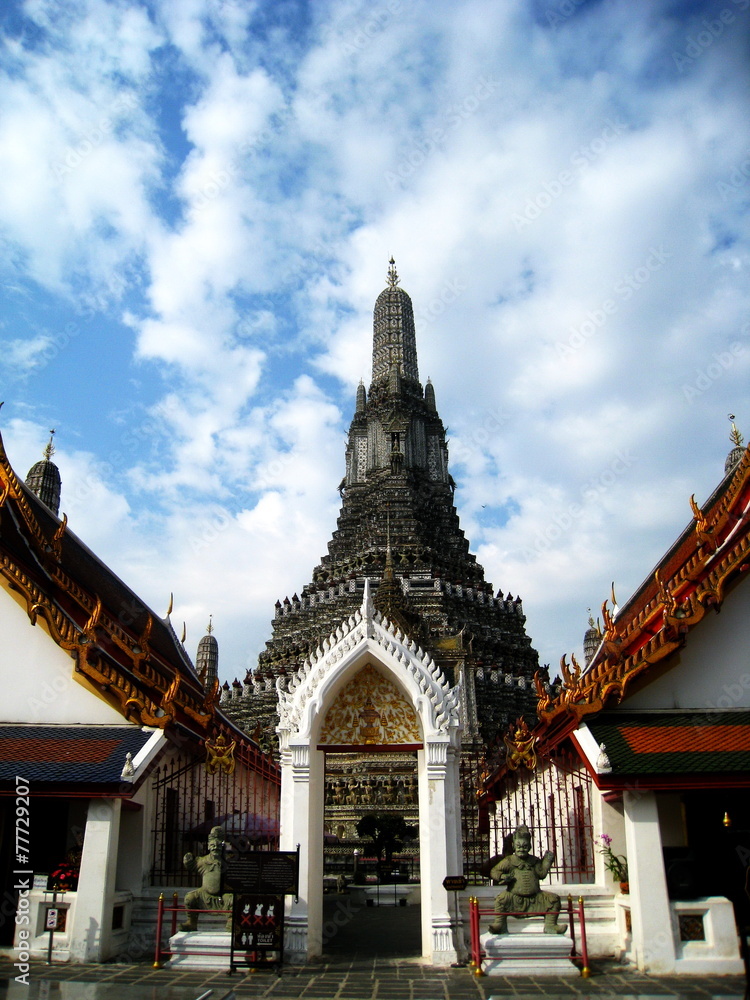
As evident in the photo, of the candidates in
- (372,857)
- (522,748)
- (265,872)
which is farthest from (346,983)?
(372,857)

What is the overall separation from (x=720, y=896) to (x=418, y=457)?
4679 centimetres

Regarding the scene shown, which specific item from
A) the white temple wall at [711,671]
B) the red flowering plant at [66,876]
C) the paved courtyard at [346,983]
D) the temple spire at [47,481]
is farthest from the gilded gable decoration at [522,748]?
the temple spire at [47,481]

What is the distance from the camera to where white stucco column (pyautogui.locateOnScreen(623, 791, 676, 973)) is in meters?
9.66

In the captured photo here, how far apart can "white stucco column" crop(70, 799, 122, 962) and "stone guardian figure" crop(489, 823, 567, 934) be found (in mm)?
4987

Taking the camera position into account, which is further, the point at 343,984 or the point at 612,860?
the point at 612,860

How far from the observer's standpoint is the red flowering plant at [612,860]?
36.0 ft

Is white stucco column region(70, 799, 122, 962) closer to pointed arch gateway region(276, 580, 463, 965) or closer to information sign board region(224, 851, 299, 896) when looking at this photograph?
information sign board region(224, 851, 299, 896)

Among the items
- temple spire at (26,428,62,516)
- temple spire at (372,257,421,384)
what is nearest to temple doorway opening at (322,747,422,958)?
temple spire at (26,428,62,516)

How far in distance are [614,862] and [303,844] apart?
432 centimetres

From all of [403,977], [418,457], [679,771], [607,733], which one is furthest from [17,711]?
[418,457]

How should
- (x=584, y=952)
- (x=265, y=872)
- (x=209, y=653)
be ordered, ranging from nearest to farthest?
(x=584, y=952)
(x=265, y=872)
(x=209, y=653)

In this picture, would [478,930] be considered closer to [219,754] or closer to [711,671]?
[219,754]

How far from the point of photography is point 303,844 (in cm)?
1067

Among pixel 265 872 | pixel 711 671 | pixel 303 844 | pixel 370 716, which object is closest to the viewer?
pixel 265 872
